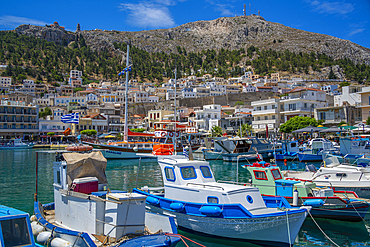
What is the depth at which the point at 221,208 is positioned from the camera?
10.1 metres

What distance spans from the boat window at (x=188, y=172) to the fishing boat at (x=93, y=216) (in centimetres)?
264

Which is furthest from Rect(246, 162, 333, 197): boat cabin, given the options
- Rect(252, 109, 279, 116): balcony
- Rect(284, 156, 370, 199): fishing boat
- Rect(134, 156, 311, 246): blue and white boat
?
Rect(252, 109, 279, 116): balcony

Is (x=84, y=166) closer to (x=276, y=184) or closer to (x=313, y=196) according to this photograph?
(x=276, y=184)

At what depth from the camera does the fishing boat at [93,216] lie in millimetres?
7891

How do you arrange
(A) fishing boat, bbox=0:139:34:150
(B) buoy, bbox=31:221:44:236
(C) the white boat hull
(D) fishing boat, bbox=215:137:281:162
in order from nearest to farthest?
1. (B) buoy, bbox=31:221:44:236
2. (C) the white boat hull
3. (D) fishing boat, bbox=215:137:281:162
4. (A) fishing boat, bbox=0:139:34:150

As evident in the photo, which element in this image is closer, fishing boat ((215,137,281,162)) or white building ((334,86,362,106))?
fishing boat ((215,137,281,162))

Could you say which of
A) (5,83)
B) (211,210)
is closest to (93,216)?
(211,210)

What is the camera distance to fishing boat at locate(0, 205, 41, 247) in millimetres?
6125

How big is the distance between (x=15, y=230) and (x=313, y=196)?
1169cm

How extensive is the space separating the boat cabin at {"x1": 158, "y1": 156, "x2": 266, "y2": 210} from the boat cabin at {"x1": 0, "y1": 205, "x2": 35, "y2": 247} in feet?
19.9

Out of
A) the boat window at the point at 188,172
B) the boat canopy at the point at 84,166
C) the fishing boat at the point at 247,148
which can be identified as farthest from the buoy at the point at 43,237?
the fishing boat at the point at 247,148

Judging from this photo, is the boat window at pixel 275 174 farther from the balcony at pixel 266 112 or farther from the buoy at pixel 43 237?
the balcony at pixel 266 112

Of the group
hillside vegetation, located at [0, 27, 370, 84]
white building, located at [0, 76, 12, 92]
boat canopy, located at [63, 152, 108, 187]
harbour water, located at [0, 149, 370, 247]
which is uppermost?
hillside vegetation, located at [0, 27, 370, 84]

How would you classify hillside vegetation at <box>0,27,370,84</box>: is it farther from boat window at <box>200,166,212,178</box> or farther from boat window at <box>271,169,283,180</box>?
boat window at <box>200,166,212,178</box>
